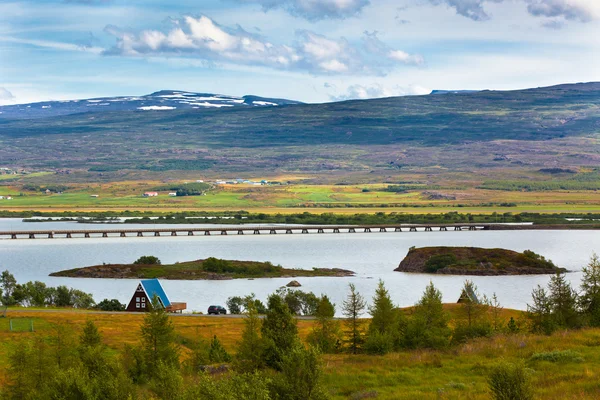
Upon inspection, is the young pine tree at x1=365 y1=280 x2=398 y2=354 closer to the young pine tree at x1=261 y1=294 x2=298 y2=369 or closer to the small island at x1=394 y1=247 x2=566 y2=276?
the young pine tree at x1=261 y1=294 x2=298 y2=369

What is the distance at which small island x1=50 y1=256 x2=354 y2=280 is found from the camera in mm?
83438

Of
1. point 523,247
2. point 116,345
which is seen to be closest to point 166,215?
point 523,247

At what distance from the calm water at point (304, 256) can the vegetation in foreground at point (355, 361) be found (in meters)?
32.7

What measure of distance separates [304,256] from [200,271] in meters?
22.3

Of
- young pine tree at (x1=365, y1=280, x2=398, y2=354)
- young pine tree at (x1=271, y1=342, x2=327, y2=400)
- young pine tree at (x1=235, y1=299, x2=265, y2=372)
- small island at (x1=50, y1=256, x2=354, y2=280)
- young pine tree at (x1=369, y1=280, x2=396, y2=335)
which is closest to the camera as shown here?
young pine tree at (x1=271, y1=342, x2=327, y2=400)

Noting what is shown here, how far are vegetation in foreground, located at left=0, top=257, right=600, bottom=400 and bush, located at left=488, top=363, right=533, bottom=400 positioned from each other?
0.02m

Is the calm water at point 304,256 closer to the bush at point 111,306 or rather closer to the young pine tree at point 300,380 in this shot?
the bush at point 111,306

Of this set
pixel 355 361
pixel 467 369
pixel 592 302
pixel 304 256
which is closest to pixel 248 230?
pixel 304 256

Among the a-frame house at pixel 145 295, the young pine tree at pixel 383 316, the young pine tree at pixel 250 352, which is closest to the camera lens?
the young pine tree at pixel 250 352

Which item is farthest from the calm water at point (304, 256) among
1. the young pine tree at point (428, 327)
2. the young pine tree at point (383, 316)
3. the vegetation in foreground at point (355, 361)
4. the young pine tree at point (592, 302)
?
the young pine tree at point (383, 316)

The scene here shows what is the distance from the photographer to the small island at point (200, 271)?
8344 cm

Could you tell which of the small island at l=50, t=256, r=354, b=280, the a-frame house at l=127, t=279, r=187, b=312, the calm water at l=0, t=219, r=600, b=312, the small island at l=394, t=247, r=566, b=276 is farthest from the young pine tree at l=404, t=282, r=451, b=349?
the small island at l=394, t=247, r=566, b=276

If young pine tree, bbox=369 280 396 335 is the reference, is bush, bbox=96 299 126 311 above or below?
below

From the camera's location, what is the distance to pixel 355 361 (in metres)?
22.2
